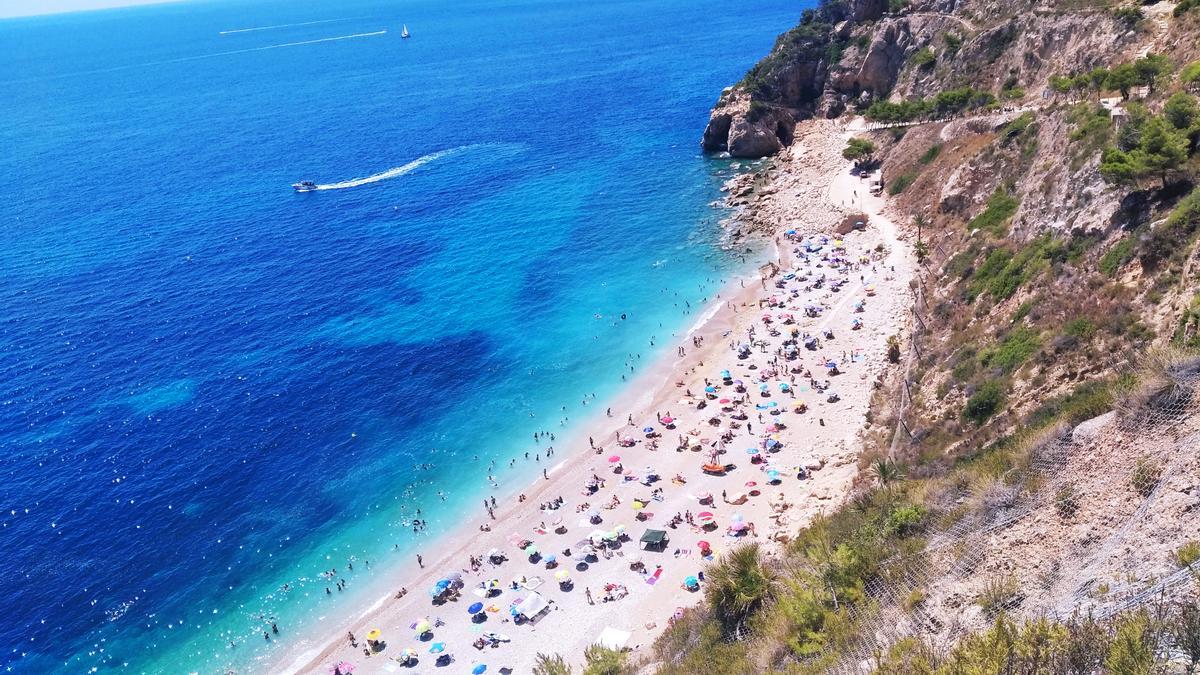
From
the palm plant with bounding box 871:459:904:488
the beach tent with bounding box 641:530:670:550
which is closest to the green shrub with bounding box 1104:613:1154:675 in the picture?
the palm plant with bounding box 871:459:904:488

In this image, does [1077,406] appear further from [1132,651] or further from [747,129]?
[747,129]

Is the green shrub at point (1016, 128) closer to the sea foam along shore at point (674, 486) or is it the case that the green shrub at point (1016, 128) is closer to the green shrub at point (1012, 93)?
the sea foam along shore at point (674, 486)

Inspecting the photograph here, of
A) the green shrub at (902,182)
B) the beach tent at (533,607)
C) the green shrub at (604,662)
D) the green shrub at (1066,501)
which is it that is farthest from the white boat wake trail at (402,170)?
the green shrub at (1066,501)

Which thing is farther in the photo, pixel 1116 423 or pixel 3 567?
pixel 3 567

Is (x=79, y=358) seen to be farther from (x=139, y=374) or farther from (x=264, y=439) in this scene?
(x=264, y=439)

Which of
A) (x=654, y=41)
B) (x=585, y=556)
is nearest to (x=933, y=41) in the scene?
(x=585, y=556)

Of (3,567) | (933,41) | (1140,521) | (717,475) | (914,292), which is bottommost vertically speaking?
(3,567)
